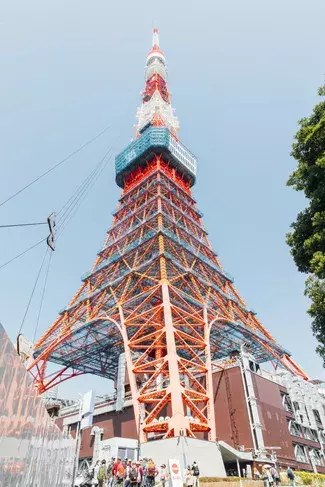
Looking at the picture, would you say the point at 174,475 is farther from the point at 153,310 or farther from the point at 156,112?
the point at 156,112

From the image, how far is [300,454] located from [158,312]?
21802 millimetres

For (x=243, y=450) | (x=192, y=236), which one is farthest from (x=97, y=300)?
(x=243, y=450)

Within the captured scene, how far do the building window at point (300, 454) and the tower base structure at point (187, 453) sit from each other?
17.7 metres

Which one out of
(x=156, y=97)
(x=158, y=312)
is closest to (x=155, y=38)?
(x=156, y=97)

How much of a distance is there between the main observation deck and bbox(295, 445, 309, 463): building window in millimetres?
43783

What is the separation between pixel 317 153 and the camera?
17891mm

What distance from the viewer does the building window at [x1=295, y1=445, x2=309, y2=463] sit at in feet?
114

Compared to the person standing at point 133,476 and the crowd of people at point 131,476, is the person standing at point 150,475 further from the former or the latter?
the person standing at point 133,476

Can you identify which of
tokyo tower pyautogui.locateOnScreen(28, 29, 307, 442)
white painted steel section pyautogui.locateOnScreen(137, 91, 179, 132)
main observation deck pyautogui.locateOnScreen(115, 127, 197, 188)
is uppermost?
white painted steel section pyautogui.locateOnScreen(137, 91, 179, 132)

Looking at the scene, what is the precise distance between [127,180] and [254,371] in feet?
132

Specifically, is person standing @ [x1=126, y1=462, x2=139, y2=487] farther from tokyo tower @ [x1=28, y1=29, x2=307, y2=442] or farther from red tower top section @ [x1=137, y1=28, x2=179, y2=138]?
red tower top section @ [x1=137, y1=28, x2=179, y2=138]

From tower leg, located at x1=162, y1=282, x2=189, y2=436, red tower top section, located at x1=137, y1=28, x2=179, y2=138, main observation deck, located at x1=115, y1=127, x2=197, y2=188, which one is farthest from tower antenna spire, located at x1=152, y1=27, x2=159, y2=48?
tower leg, located at x1=162, y1=282, x2=189, y2=436

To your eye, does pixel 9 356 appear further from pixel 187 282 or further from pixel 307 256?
pixel 187 282

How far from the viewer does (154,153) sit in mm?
56656
